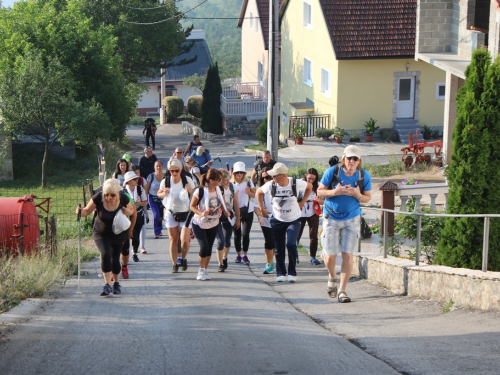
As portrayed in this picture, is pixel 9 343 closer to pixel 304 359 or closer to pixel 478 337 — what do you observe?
pixel 304 359

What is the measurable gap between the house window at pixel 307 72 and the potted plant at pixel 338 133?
5.51 metres

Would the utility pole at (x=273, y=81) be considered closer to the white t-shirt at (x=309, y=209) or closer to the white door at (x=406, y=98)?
the white t-shirt at (x=309, y=209)

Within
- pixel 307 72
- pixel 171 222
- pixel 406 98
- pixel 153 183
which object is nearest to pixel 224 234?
pixel 171 222

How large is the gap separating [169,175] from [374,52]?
18811 millimetres

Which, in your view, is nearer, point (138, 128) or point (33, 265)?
point (33, 265)

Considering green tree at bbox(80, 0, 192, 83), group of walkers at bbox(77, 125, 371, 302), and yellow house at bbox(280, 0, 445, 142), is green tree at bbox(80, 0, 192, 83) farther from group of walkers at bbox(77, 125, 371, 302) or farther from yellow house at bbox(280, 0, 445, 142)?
group of walkers at bbox(77, 125, 371, 302)

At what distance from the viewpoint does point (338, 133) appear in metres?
29.4

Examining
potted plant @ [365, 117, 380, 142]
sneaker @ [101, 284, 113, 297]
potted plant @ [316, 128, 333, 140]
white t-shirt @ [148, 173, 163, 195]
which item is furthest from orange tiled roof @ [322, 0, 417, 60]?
sneaker @ [101, 284, 113, 297]

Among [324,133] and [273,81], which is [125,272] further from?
[324,133]

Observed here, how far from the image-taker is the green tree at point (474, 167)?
9.44 meters

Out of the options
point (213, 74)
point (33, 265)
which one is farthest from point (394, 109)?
point (33, 265)

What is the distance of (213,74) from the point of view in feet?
138

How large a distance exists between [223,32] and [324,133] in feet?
300

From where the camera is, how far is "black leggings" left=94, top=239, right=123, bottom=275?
387 inches
